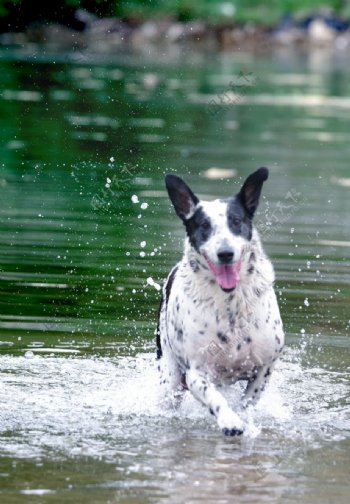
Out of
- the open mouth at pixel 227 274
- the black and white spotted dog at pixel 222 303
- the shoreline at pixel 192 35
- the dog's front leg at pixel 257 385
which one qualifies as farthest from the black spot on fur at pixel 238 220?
the shoreline at pixel 192 35

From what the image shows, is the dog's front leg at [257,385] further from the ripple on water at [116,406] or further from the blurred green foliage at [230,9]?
the blurred green foliage at [230,9]

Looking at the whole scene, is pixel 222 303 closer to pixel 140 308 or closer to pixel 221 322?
pixel 221 322

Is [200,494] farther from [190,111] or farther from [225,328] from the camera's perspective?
[190,111]

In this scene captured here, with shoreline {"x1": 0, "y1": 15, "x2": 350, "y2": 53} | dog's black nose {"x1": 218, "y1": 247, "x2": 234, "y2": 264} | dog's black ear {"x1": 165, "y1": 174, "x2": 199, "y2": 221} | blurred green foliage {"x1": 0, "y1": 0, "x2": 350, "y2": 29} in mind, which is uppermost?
dog's black ear {"x1": 165, "y1": 174, "x2": 199, "y2": 221}

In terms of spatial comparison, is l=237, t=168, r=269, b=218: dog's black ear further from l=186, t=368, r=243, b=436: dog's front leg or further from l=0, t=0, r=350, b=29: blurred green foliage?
l=0, t=0, r=350, b=29: blurred green foliage

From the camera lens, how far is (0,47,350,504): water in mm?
8469

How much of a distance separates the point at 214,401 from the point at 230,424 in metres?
0.22

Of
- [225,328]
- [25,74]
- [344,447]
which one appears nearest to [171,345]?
[225,328]

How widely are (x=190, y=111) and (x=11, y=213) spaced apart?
15003 millimetres

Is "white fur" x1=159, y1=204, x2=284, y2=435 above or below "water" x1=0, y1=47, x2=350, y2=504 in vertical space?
above

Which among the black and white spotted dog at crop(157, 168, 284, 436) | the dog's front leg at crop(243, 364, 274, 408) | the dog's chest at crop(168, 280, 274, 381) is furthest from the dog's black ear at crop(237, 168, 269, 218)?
the dog's front leg at crop(243, 364, 274, 408)

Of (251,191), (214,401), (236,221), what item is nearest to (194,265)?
(236,221)

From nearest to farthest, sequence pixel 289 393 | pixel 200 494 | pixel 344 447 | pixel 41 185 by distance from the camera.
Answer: pixel 200 494 → pixel 344 447 → pixel 289 393 → pixel 41 185

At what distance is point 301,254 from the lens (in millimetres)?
15398
